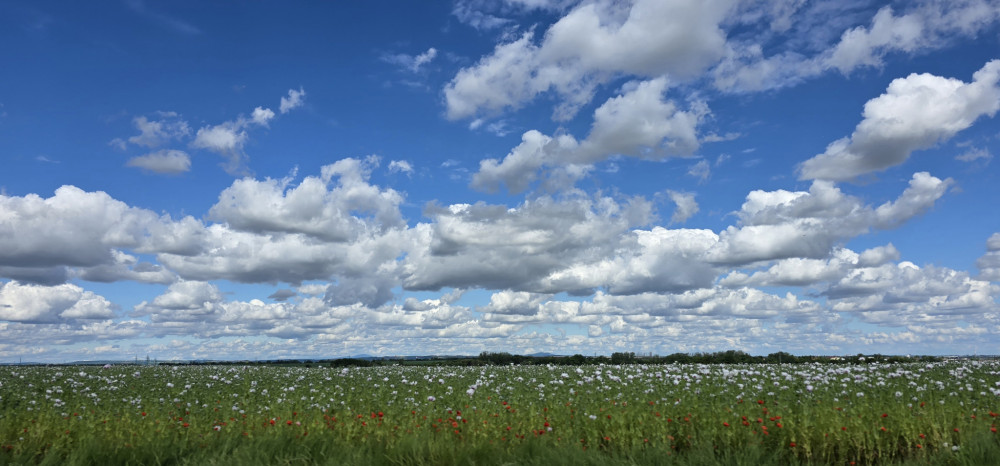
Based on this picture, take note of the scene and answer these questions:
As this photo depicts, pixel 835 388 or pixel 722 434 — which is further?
pixel 835 388

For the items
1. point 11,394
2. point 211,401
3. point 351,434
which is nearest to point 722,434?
point 351,434

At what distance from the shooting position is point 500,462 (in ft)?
30.8

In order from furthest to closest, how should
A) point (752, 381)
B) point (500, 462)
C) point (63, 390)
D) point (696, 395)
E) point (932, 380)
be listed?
1. point (63, 390)
2. point (752, 381)
3. point (932, 380)
4. point (696, 395)
5. point (500, 462)

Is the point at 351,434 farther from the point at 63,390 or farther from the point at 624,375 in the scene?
the point at 63,390

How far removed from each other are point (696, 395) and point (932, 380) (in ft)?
28.3

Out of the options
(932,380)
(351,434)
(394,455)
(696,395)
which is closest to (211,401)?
(351,434)

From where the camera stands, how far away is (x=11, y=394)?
21.4 metres

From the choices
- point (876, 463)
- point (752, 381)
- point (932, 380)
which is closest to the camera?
point (876, 463)

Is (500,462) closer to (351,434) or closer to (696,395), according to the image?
(351,434)

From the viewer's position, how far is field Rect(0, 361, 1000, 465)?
32.3ft

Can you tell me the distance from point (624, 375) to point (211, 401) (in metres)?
15.1

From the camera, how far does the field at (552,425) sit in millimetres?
9859

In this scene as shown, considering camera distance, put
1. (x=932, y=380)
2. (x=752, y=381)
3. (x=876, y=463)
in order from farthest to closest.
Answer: (x=752, y=381), (x=932, y=380), (x=876, y=463)

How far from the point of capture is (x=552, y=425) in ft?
43.2
